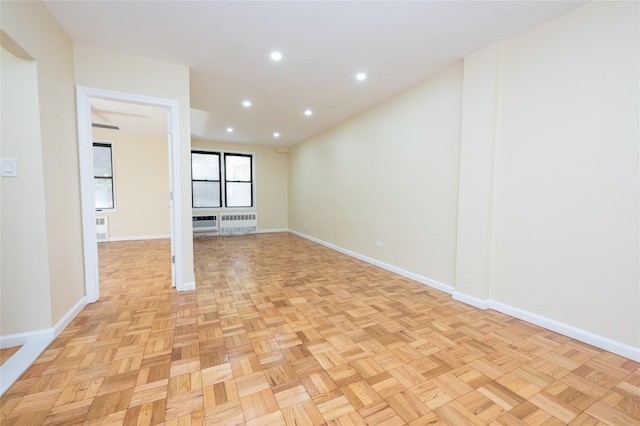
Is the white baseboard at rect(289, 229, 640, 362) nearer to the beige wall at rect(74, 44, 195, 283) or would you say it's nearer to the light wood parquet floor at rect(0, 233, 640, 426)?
the light wood parquet floor at rect(0, 233, 640, 426)

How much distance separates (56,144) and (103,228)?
14.9 feet

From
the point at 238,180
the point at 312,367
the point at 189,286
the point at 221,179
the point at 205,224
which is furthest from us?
the point at 238,180

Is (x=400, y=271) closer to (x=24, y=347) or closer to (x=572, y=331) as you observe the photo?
(x=572, y=331)

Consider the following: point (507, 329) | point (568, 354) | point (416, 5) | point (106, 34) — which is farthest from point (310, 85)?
point (568, 354)

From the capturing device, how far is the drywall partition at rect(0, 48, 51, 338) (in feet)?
5.77

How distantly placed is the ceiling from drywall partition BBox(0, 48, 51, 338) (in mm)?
641

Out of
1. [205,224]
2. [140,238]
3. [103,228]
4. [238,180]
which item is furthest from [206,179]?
[103,228]

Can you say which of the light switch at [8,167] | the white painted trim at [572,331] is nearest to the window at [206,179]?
the light switch at [8,167]

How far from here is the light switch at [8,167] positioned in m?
1.73

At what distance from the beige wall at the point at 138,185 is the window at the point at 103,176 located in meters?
0.12

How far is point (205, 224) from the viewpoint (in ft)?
21.6

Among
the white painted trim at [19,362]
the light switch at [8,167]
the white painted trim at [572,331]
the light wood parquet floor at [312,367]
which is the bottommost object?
the light wood parquet floor at [312,367]

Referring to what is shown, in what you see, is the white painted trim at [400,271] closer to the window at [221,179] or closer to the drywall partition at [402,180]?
the drywall partition at [402,180]

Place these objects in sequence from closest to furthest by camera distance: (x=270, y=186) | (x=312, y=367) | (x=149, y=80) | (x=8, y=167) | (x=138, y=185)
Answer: (x=312, y=367), (x=8, y=167), (x=149, y=80), (x=138, y=185), (x=270, y=186)
